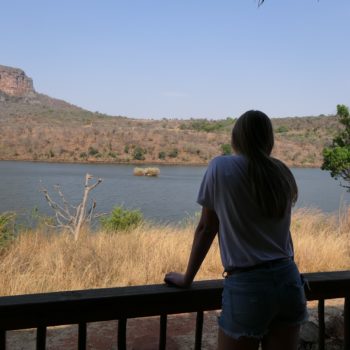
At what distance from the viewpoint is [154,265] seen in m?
6.32

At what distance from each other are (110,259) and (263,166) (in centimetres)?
504

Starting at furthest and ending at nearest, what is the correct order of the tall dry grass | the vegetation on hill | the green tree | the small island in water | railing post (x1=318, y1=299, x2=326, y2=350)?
the vegetation on hill, the small island in water, the green tree, the tall dry grass, railing post (x1=318, y1=299, x2=326, y2=350)

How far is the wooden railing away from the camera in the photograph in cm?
141

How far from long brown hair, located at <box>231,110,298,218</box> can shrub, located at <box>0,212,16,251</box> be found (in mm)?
5763

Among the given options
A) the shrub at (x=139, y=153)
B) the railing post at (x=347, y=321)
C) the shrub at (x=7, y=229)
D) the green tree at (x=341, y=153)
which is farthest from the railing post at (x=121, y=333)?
the shrub at (x=139, y=153)

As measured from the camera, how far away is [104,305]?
1511 mm

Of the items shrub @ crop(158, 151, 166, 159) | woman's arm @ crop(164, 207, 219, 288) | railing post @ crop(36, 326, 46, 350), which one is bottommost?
shrub @ crop(158, 151, 166, 159)

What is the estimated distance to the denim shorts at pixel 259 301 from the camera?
4.99 ft

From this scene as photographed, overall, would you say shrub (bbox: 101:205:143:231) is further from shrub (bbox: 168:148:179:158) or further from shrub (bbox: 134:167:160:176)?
shrub (bbox: 168:148:179:158)

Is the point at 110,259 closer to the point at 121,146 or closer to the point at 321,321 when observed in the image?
the point at 321,321

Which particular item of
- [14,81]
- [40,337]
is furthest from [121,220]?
[14,81]

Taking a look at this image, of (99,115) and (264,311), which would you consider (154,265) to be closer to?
(264,311)

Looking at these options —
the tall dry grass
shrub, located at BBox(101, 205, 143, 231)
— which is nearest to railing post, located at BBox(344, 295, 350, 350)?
the tall dry grass

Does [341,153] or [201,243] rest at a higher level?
[341,153]
